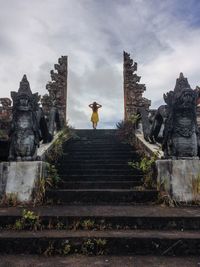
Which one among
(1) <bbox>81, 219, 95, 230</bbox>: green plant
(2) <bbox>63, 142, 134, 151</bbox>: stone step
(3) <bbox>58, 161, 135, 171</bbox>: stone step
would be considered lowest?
(1) <bbox>81, 219, 95, 230</bbox>: green plant

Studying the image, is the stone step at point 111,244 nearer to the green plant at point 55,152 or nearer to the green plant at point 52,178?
the green plant at point 52,178

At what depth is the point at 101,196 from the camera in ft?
18.7

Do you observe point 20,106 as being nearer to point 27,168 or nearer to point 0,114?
point 27,168

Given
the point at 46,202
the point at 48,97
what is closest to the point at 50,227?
the point at 46,202

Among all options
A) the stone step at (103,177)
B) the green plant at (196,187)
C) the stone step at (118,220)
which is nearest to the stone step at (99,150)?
the stone step at (103,177)

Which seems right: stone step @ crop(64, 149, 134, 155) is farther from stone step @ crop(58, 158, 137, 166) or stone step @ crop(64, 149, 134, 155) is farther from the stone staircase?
the stone staircase

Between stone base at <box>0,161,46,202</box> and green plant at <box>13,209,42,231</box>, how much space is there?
43.3 inches

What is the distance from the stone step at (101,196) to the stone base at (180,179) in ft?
0.96

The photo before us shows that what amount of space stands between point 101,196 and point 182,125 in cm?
192

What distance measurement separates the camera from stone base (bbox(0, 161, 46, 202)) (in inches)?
225

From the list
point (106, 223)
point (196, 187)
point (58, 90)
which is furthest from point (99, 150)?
point (58, 90)

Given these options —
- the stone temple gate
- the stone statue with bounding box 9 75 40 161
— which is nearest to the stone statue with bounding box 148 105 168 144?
the stone statue with bounding box 9 75 40 161

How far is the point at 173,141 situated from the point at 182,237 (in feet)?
7.73

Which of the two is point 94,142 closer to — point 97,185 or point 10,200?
point 97,185
